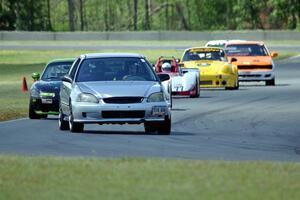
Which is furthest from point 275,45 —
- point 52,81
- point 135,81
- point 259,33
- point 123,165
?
point 123,165

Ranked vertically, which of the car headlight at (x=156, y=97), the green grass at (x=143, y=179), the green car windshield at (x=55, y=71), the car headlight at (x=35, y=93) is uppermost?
the green grass at (x=143, y=179)

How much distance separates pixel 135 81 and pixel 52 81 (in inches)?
247

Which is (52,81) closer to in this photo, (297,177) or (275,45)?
(297,177)

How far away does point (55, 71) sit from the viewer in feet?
95.6

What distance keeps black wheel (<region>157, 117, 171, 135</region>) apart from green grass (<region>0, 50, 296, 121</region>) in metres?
6.30

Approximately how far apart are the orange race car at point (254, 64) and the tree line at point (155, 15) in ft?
232

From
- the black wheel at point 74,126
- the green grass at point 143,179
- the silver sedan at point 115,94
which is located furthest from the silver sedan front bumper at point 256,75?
the green grass at point 143,179

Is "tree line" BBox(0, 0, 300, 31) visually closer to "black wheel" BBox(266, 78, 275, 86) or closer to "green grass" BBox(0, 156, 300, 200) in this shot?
"black wheel" BBox(266, 78, 275, 86)

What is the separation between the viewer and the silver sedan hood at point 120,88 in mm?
21812

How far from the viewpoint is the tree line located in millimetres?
124562

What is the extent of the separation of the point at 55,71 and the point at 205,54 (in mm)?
11963

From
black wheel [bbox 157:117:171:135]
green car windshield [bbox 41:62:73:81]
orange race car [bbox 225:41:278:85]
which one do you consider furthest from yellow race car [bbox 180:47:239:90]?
black wheel [bbox 157:117:171:135]

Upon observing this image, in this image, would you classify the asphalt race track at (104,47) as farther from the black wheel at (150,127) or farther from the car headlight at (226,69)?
the black wheel at (150,127)

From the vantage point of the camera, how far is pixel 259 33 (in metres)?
94.4
